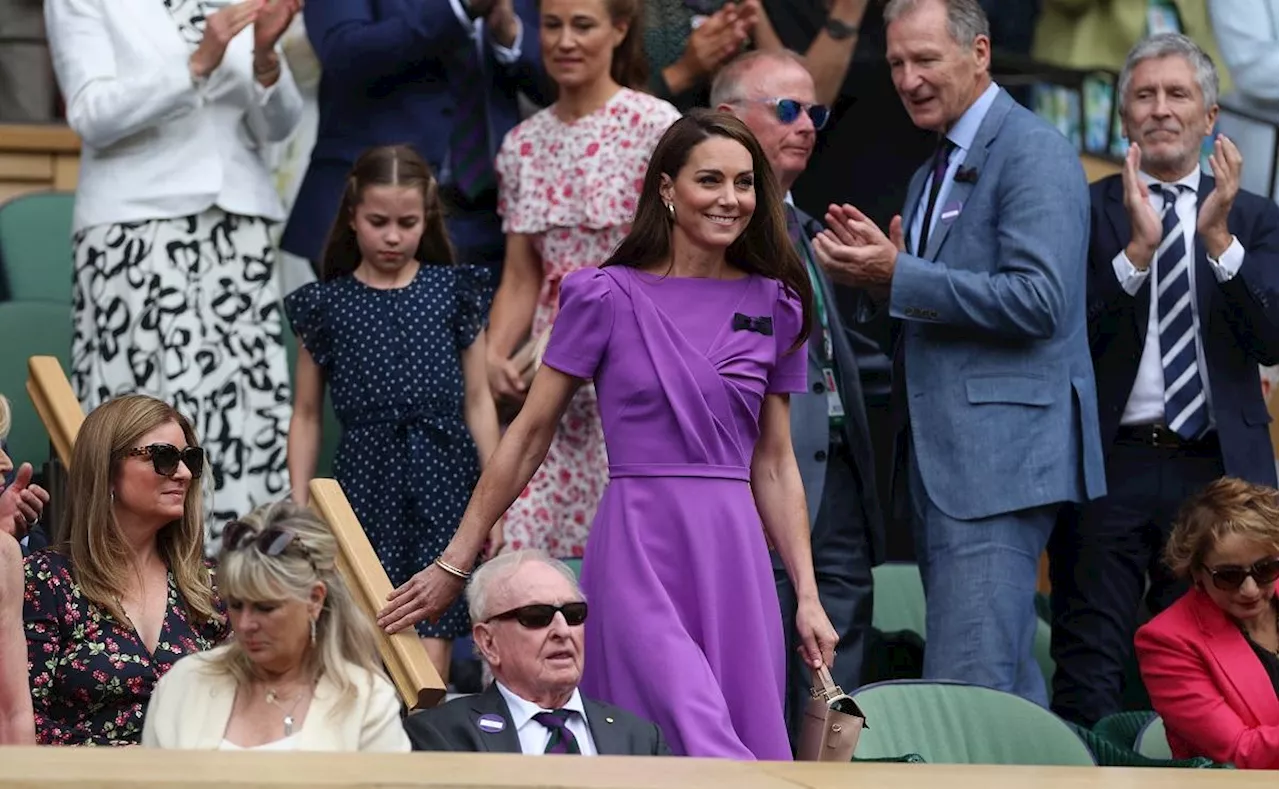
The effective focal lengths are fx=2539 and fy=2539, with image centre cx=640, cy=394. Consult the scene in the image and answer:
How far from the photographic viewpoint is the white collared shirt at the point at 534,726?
4.92 metres

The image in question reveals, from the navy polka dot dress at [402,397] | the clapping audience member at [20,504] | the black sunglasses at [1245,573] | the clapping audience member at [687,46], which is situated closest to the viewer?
the clapping audience member at [20,504]

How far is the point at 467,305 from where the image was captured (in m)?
7.14

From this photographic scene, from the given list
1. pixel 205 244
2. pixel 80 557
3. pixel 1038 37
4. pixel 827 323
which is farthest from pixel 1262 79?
pixel 80 557

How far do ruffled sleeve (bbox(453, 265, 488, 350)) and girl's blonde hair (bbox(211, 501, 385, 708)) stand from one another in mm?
2417

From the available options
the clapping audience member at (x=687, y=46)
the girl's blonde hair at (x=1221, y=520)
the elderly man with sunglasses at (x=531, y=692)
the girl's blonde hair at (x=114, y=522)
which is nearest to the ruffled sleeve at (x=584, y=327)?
the elderly man with sunglasses at (x=531, y=692)

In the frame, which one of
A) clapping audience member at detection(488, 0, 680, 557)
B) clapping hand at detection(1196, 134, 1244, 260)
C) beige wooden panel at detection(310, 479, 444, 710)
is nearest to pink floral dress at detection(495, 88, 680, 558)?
clapping audience member at detection(488, 0, 680, 557)

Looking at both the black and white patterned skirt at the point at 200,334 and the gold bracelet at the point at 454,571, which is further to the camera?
the black and white patterned skirt at the point at 200,334

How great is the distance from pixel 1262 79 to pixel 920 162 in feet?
3.73

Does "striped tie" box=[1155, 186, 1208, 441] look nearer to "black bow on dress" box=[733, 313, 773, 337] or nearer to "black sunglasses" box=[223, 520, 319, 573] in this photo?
"black bow on dress" box=[733, 313, 773, 337]

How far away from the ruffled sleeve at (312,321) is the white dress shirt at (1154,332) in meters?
2.22

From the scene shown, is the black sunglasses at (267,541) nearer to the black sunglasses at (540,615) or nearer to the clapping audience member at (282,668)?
the clapping audience member at (282,668)

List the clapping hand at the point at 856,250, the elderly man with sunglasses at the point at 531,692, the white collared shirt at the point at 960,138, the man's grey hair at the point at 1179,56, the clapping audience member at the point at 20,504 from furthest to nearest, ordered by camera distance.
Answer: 1. the man's grey hair at the point at 1179,56
2. the white collared shirt at the point at 960,138
3. the clapping hand at the point at 856,250
4. the clapping audience member at the point at 20,504
5. the elderly man with sunglasses at the point at 531,692

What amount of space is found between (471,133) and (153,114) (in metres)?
1.01

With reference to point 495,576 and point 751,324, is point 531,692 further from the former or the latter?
point 751,324
